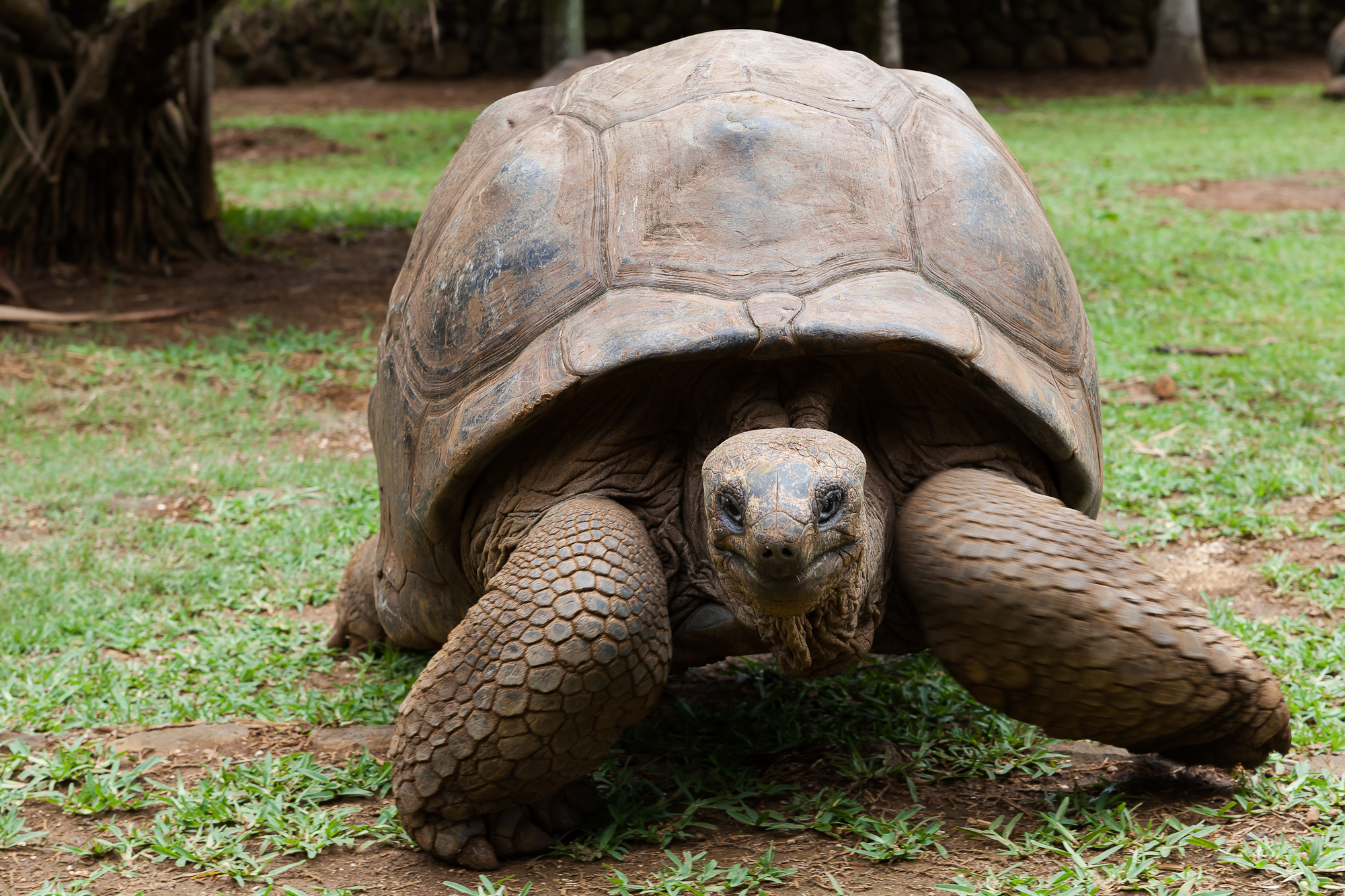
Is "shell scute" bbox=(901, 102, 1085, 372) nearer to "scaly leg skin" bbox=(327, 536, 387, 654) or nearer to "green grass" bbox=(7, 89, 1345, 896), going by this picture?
"green grass" bbox=(7, 89, 1345, 896)

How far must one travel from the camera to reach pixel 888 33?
41.2ft

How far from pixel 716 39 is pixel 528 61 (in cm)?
1650

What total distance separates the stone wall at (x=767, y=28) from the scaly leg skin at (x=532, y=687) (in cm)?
1701

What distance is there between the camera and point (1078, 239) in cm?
720

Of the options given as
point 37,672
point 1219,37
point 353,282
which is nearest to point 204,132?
point 353,282

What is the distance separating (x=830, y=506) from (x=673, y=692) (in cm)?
112

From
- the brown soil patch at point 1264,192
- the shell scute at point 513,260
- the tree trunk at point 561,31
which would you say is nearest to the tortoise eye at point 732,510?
the shell scute at point 513,260

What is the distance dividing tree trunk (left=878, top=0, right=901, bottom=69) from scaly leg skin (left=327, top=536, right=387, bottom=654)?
1053 cm

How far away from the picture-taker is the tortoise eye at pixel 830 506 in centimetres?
184

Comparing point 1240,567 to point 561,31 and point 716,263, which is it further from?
point 561,31

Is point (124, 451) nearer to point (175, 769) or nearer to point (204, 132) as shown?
point (175, 769)

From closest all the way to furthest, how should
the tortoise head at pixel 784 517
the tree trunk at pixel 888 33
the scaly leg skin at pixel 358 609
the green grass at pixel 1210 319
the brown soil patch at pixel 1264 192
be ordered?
1. the tortoise head at pixel 784 517
2. the scaly leg skin at pixel 358 609
3. the green grass at pixel 1210 319
4. the brown soil patch at pixel 1264 192
5. the tree trunk at pixel 888 33

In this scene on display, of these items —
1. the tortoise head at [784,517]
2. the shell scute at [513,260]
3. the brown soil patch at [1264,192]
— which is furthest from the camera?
the brown soil patch at [1264,192]

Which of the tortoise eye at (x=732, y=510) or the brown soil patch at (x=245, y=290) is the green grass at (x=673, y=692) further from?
the tortoise eye at (x=732, y=510)
